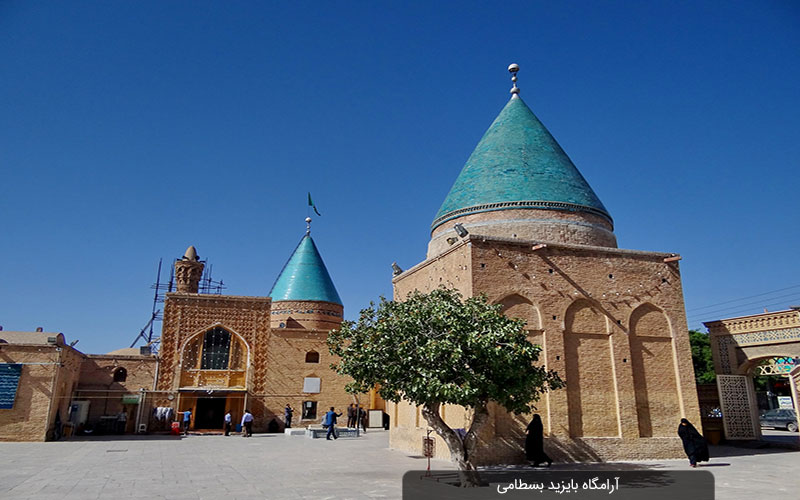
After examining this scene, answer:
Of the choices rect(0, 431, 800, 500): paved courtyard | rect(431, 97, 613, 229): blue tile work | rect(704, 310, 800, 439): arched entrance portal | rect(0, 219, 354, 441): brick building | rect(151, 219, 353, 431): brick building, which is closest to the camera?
rect(0, 431, 800, 500): paved courtyard

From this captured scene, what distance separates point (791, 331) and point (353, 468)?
12089 mm

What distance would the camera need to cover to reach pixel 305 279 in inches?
1038

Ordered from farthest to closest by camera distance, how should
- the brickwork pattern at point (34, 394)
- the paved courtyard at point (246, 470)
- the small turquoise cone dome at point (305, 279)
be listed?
the small turquoise cone dome at point (305, 279) → the brickwork pattern at point (34, 394) → the paved courtyard at point (246, 470)

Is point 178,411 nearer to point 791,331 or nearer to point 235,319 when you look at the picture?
point 235,319

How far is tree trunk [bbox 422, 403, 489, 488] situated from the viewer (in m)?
8.02

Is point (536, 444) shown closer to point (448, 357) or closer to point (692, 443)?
point (692, 443)

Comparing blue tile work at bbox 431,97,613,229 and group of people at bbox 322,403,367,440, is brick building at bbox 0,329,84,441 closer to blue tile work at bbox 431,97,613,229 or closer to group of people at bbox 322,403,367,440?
group of people at bbox 322,403,367,440

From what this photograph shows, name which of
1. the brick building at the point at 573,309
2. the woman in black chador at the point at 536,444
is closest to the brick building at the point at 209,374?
the brick building at the point at 573,309

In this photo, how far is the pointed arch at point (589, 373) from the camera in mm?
11406

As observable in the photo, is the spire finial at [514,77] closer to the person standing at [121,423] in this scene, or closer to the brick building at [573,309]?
the brick building at [573,309]

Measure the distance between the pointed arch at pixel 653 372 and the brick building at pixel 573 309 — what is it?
0.02 meters

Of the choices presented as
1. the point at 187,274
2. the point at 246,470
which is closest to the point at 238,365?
the point at 187,274

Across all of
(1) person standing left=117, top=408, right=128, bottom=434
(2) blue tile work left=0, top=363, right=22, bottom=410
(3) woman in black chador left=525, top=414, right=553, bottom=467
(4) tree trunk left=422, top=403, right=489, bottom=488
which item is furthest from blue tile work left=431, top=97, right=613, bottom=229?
(1) person standing left=117, top=408, right=128, bottom=434

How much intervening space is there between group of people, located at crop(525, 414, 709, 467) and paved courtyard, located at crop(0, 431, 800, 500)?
35 centimetres
